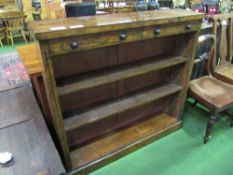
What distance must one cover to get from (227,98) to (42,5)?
6.51 metres

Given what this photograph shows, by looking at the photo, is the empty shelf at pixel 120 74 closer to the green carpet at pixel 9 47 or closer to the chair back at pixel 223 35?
the chair back at pixel 223 35

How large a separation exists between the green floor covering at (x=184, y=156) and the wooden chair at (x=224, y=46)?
1.88 ft

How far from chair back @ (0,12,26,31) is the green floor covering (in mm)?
5004

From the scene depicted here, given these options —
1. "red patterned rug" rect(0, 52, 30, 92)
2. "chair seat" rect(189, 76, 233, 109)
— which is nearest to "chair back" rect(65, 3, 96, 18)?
"red patterned rug" rect(0, 52, 30, 92)

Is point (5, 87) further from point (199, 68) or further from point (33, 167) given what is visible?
point (199, 68)

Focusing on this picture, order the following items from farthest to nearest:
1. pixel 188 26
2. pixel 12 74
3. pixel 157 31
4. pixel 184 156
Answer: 1. pixel 12 74
2. pixel 184 156
3. pixel 188 26
4. pixel 157 31

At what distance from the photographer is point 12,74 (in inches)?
93.7

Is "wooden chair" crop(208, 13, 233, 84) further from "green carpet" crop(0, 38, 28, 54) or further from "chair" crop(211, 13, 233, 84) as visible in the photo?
"green carpet" crop(0, 38, 28, 54)

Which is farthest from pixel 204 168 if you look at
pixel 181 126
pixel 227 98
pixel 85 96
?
pixel 85 96

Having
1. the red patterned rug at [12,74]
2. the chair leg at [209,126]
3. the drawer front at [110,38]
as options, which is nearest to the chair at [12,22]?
the red patterned rug at [12,74]

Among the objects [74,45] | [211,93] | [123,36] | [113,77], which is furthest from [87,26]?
[211,93]

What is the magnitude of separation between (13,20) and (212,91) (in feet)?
17.3

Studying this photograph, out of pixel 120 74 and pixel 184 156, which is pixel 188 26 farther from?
pixel 184 156

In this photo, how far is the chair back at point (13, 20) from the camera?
16.4ft
